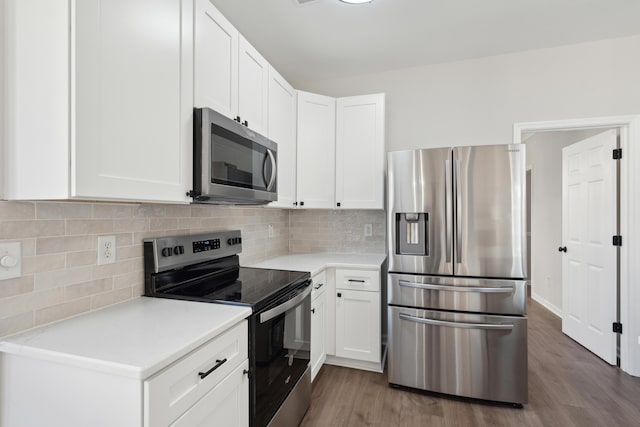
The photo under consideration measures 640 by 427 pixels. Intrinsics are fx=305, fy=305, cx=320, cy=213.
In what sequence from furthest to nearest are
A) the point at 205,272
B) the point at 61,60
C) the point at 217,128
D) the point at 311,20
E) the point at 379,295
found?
the point at 379,295
the point at 311,20
the point at 205,272
the point at 217,128
the point at 61,60

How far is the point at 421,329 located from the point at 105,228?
6.79ft

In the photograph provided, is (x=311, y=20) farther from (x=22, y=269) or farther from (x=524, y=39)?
(x=22, y=269)

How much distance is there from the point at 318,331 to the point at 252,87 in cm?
181

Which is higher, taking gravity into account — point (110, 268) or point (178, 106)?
point (178, 106)

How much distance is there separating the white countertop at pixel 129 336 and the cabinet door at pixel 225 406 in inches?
8.2

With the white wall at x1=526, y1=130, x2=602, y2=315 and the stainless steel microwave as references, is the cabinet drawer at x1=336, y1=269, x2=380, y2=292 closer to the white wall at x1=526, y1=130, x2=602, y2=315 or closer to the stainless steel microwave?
the stainless steel microwave

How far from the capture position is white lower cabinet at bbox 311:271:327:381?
7.27 feet

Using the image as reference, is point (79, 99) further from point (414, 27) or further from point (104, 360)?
point (414, 27)

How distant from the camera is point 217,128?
147 cm

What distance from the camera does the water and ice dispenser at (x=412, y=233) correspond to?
7.45 feet

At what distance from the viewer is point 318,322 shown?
2328mm

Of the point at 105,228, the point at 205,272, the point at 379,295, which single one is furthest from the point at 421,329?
the point at 105,228

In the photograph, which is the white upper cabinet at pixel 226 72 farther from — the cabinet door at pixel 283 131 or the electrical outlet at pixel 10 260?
the electrical outlet at pixel 10 260

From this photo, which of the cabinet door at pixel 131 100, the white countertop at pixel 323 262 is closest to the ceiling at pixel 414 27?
the cabinet door at pixel 131 100
